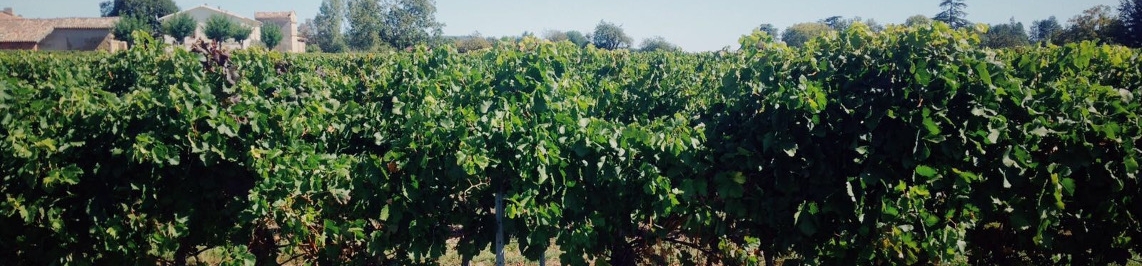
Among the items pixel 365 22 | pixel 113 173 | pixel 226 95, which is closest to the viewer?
pixel 113 173

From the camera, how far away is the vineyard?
3.38 metres

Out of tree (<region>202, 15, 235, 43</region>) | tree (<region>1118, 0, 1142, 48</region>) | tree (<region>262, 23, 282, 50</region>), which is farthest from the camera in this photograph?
tree (<region>262, 23, 282, 50</region>)

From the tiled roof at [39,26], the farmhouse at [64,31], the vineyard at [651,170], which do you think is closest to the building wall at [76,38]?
the farmhouse at [64,31]

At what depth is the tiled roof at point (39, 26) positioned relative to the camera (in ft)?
207

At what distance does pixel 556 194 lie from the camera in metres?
3.54

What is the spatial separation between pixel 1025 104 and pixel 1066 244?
94 cm

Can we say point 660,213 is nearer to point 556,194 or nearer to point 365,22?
point 556,194

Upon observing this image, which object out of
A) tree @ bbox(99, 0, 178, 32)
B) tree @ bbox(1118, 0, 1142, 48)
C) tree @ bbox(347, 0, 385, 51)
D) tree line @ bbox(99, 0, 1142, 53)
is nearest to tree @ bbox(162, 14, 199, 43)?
tree line @ bbox(99, 0, 1142, 53)

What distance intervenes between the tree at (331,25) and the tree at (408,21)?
273 inches

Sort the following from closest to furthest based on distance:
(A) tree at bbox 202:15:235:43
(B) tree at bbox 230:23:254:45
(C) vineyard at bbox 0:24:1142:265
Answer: (C) vineyard at bbox 0:24:1142:265, (A) tree at bbox 202:15:235:43, (B) tree at bbox 230:23:254:45

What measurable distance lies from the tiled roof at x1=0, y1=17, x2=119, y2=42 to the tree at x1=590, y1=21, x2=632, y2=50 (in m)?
59.7

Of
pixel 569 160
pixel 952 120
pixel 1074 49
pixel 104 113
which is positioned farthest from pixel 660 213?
pixel 104 113

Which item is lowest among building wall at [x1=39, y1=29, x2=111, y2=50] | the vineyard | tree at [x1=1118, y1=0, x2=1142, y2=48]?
building wall at [x1=39, y1=29, x2=111, y2=50]

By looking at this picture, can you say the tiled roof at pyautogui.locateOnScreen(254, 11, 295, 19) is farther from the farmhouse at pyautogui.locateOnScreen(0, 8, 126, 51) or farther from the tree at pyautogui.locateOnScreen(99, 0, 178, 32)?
the farmhouse at pyautogui.locateOnScreen(0, 8, 126, 51)
